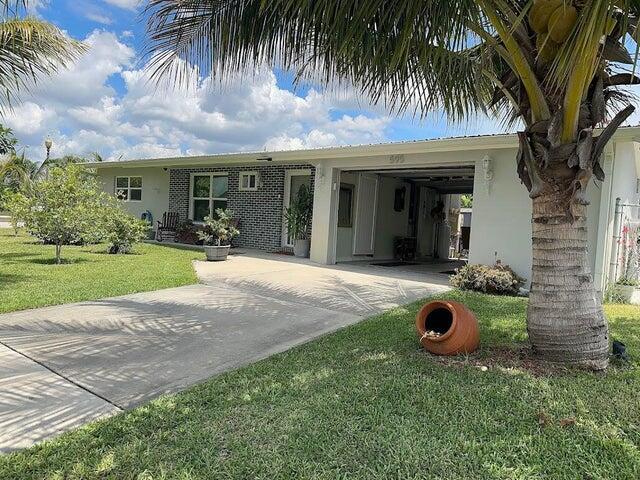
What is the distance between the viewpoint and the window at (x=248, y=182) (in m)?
15.2

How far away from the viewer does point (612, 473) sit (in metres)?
2.54

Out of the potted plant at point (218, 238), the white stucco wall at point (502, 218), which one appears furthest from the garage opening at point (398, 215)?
the potted plant at point (218, 238)

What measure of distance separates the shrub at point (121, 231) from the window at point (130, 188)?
7297mm

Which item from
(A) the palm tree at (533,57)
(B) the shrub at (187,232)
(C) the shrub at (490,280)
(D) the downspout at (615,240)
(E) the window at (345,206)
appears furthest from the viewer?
(B) the shrub at (187,232)

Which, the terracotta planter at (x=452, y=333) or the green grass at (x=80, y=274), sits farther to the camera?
the green grass at (x=80, y=274)

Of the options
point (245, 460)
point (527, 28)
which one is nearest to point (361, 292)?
point (527, 28)

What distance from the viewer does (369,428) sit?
3043mm

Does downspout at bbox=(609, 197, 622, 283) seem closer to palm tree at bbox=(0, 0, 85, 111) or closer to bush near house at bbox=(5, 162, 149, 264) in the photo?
palm tree at bbox=(0, 0, 85, 111)

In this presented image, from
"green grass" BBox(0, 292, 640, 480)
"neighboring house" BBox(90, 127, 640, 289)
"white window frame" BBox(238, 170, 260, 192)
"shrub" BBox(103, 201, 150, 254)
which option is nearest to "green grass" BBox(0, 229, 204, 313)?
"shrub" BBox(103, 201, 150, 254)

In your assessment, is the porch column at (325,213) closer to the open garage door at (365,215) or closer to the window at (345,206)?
the window at (345,206)

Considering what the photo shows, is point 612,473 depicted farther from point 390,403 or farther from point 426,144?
point 426,144

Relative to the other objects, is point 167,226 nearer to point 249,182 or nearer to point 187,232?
point 187,232

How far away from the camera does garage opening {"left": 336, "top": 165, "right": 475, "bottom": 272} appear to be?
13.6 metres

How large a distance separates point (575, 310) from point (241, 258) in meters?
9.75
